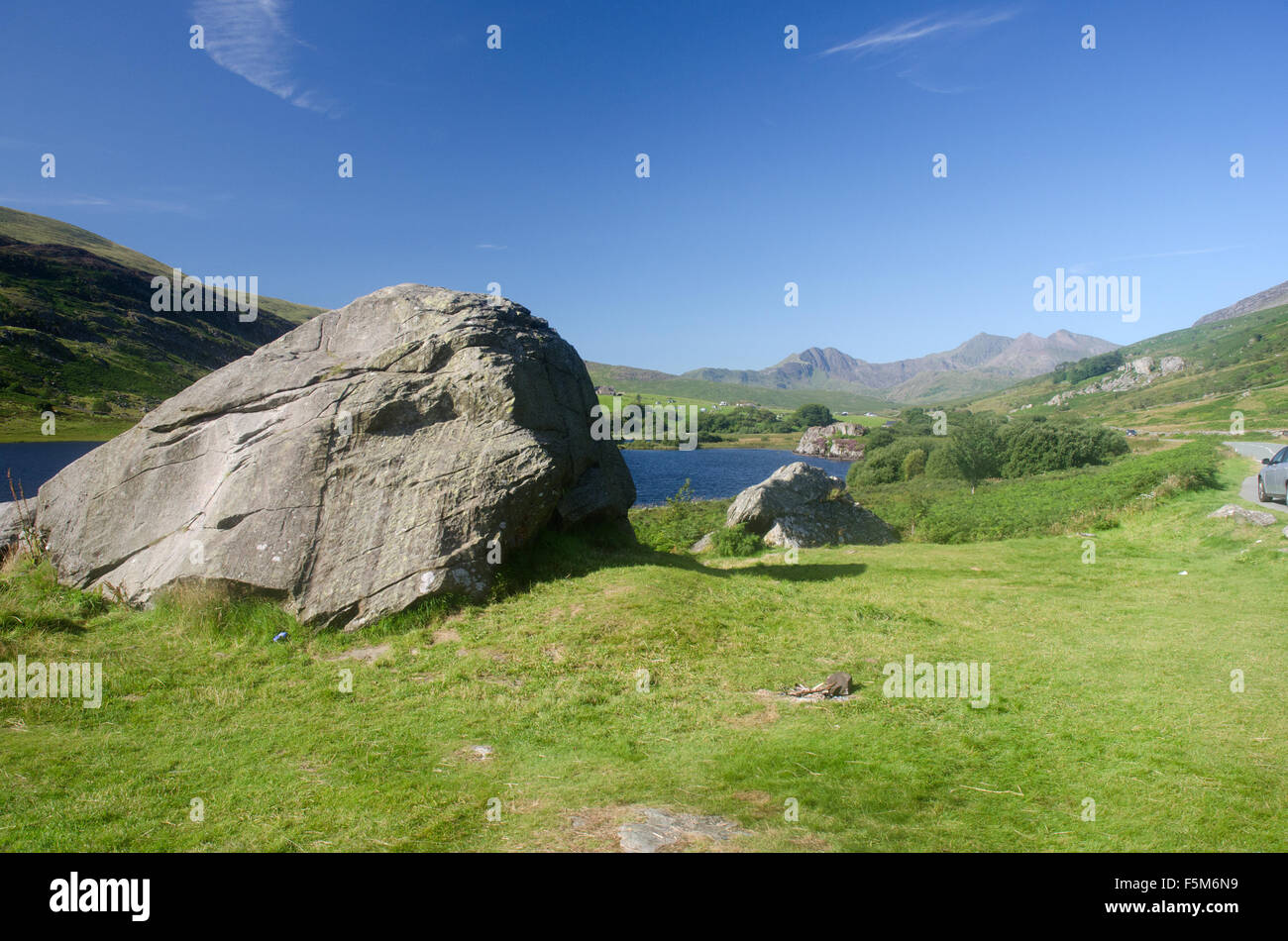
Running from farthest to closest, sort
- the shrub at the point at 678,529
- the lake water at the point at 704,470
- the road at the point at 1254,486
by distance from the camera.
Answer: the lake water at the point at 704,470
the shrub at the point at 678,529
the road at the point at 1254,486

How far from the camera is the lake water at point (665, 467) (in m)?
69.9

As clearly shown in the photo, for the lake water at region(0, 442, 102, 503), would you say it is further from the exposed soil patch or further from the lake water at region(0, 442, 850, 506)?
the exposed soil patch

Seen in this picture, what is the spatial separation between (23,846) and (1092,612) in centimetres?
1887

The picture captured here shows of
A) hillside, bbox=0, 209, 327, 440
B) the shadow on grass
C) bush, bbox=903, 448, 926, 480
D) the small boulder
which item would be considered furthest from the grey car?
hillside, bbox=0, 209, 327, 440

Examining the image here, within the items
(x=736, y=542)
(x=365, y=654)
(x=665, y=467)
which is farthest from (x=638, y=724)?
(x=665, y=467)

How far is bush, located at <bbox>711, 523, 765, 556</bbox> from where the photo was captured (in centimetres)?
2778

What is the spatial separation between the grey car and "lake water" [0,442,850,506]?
39.1 meters

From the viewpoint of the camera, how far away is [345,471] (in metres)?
13.6

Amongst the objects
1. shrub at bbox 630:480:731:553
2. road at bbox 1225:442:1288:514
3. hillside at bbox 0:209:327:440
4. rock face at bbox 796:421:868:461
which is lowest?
shrub at bbox 630:480:731:553

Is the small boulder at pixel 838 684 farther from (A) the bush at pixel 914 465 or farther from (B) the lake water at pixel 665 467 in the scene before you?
(A) the bush at pixel 914 465

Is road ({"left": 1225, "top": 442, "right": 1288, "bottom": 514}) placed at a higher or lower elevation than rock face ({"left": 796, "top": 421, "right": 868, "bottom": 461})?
lower

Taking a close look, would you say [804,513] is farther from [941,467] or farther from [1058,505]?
[941,467]

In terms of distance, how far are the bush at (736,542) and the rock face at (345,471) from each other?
12415mm

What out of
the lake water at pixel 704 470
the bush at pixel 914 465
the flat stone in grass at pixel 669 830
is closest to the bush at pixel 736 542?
the flat stone in grass at pixel 669 830
